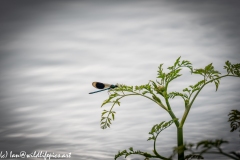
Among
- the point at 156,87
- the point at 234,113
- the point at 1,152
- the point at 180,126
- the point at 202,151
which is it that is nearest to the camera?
the point at 202,151

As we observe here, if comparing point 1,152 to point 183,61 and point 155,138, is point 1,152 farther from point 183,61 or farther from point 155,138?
point 183,61

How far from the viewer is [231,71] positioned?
3.42 m

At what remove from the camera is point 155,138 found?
350cm

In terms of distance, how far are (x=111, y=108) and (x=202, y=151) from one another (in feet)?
6.31

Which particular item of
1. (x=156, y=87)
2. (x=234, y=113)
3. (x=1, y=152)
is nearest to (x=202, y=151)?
(x=234, y=113)

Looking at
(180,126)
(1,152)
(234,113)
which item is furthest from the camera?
(1,152)

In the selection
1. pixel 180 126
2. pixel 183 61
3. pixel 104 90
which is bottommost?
pixel 180 126

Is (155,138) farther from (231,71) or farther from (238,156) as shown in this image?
(238,156)

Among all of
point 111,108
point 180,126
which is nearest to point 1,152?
point 111,108

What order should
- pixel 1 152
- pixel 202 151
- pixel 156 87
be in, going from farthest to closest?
1. pixel 1 152
2. pixel 156 87
3. pixel 202 151

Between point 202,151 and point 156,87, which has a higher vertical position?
point 156,87

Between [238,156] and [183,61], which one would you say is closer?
[238,156]

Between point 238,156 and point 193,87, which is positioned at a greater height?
point 193,87

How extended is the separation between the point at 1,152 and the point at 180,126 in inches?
140
